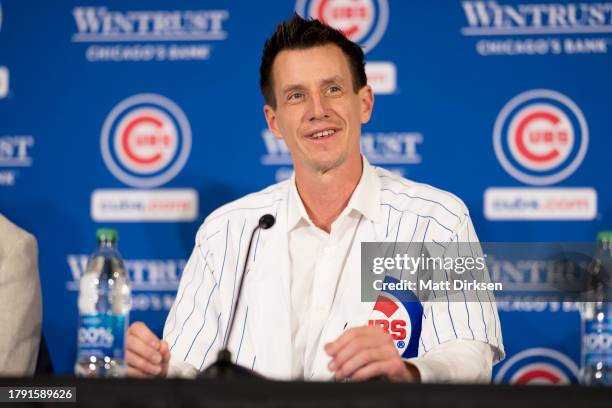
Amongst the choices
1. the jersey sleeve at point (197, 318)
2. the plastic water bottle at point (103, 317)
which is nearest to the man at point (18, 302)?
the plastic water bottle at point (103, 317)

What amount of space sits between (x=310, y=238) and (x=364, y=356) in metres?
1.01

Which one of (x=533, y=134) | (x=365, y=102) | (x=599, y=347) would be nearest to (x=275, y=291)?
(x=365, y=102)

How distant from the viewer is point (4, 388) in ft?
4.33

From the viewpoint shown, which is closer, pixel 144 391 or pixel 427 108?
pixel 144 391

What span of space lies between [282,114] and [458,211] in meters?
0.67

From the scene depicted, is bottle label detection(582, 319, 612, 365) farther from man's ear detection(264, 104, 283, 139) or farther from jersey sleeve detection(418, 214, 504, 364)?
man's ear detection(264, 104, 283, 139)

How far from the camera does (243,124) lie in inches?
130

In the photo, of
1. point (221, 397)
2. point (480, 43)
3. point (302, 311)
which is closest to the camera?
point (221, 397)

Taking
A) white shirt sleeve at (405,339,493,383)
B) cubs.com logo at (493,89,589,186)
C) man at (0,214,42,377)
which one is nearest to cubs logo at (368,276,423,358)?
white shirt sleeve at (405,339,493,383)

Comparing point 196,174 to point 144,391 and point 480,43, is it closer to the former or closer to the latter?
point 480,43

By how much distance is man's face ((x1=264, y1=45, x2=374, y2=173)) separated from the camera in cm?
265

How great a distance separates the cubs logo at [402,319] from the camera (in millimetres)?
2416

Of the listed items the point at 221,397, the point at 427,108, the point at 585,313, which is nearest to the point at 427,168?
the point at 427,108

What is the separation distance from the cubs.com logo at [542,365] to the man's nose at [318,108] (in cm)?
124
